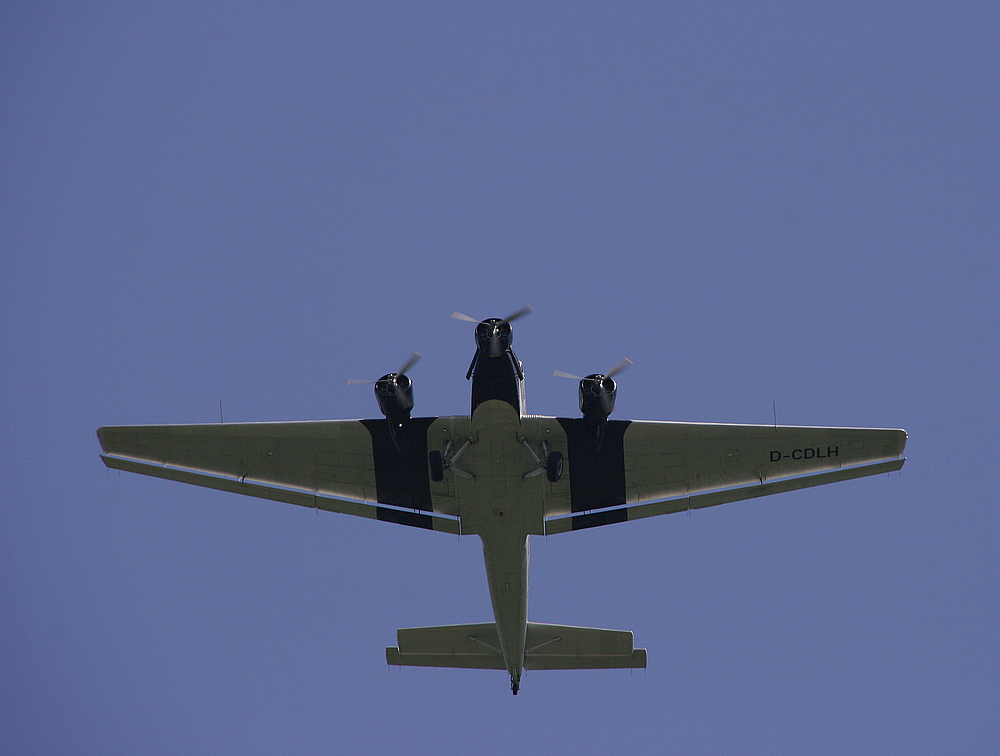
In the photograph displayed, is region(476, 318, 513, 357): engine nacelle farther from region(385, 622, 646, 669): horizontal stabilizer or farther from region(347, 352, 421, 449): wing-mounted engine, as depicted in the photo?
region(385, 622, 646, 669): horizontal stabilizer

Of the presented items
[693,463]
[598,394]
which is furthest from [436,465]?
[693,463]

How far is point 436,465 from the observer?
89.0 ft

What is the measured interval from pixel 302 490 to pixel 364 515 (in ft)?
6.13

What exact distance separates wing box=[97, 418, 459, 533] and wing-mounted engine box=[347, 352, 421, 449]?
1002 mm

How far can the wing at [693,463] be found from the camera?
1096 inches

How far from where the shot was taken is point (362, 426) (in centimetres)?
2905

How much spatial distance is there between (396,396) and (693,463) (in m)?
7.82

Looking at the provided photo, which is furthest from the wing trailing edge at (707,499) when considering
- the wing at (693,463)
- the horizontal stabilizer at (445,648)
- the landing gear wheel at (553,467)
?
the horizontal stabilizer at (445,648)

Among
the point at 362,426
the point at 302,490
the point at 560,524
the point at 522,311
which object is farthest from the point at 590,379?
the point at 302,490

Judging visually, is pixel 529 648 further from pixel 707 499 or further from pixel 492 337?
pixel 492 337

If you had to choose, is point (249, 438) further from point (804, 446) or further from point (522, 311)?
point (804, 446)

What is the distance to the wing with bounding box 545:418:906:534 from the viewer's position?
27828mm

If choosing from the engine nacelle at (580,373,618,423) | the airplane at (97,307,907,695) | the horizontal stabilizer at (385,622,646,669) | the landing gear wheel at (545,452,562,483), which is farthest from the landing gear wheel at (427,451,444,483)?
the horizontal stabilizer at (385,622,646,669)

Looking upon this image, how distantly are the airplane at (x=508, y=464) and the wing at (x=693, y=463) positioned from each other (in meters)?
0.03
